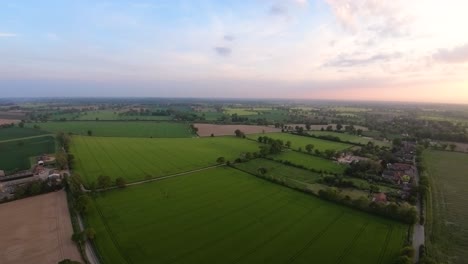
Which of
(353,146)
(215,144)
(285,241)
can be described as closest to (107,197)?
(285,241)

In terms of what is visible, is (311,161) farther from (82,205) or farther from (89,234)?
(89,234)

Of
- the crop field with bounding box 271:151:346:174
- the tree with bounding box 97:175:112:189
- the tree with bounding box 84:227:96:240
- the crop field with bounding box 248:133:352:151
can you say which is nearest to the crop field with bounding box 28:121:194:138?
the crop field with bounding box 248:133:352:151

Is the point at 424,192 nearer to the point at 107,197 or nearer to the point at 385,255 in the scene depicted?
the point at 385,255

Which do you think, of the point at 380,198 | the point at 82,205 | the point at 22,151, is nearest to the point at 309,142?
the point at 380,198

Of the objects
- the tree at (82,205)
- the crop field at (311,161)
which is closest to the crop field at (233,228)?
the tree at (82,205)

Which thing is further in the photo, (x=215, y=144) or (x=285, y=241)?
(x=215, y=144)

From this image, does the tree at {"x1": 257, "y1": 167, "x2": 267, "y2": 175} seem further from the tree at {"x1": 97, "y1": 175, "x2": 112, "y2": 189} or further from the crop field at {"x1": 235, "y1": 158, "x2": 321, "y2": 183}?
the tree at {"x1": 97, "y1": 175, "x2": 112, "y2": 189}
